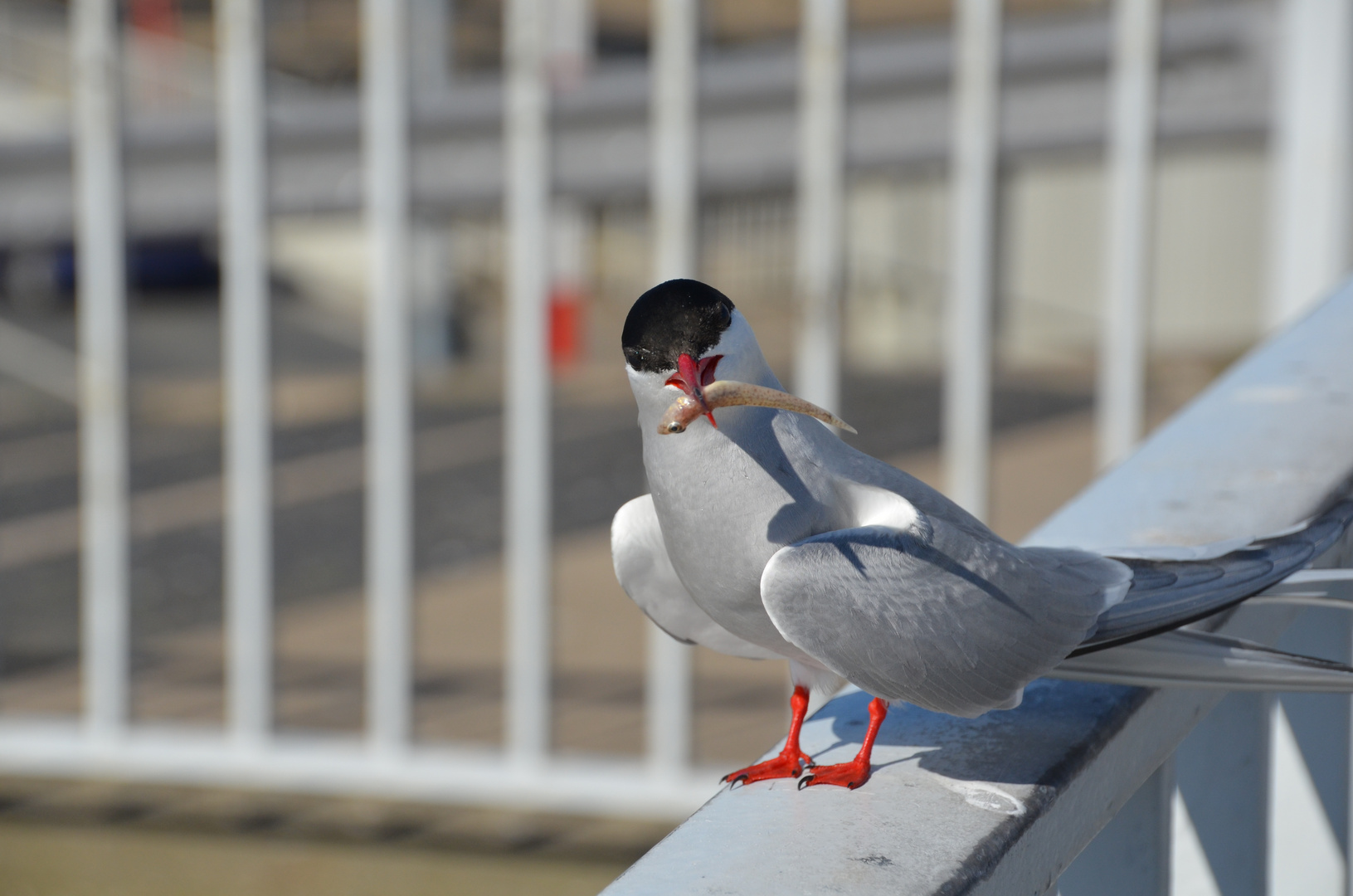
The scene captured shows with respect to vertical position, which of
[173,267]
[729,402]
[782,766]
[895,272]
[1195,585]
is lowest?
[782,766]

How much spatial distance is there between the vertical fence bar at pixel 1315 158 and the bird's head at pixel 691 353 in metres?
2.22

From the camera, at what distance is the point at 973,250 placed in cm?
267

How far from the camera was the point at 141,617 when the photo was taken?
4.89 m

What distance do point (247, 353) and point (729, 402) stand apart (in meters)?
2.30

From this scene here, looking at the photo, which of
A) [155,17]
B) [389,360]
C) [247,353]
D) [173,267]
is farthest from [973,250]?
[173,267]

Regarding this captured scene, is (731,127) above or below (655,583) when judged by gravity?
above

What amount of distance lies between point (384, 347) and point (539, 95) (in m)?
0.61

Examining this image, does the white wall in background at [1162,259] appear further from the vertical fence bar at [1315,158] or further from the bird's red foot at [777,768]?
the bird's red foot at [777,768]

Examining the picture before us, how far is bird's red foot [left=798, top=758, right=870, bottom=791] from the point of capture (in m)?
0.79

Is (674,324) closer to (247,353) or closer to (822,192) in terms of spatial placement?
(822,192)

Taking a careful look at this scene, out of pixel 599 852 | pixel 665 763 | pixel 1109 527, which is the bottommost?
pixel 599 852

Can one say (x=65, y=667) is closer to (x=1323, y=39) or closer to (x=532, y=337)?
(x=532, y=337)

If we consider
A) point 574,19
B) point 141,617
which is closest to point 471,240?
point 574,19

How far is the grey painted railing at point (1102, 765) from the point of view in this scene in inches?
27.0
